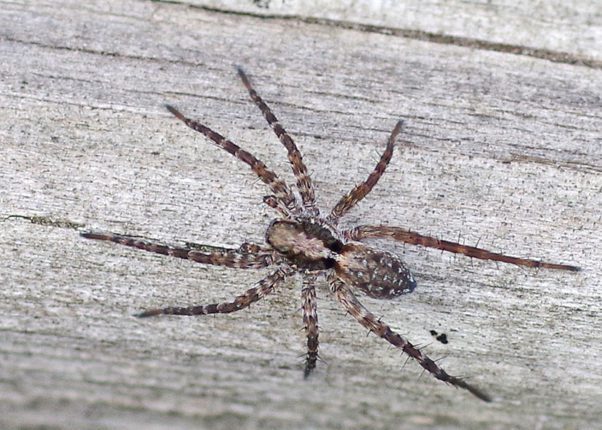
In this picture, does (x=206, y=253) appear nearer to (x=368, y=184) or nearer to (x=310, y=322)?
(x=310, y=322)

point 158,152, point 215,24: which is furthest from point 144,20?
point 158,152

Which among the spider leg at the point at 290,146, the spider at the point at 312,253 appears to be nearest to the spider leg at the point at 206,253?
the spider at the point at 312,253

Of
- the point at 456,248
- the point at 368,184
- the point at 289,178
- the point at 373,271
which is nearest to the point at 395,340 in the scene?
the point at 373,271

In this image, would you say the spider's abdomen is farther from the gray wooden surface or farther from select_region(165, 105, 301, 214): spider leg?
select_region(165, 105, 301, 214): spider leg

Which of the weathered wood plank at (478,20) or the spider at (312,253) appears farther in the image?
the weathered wood plank at (478,20)

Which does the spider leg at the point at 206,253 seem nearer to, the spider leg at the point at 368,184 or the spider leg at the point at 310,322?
the spider leg at the point at 310,322

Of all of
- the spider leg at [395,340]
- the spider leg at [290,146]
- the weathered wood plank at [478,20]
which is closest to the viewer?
the spider leg at [395,340]
